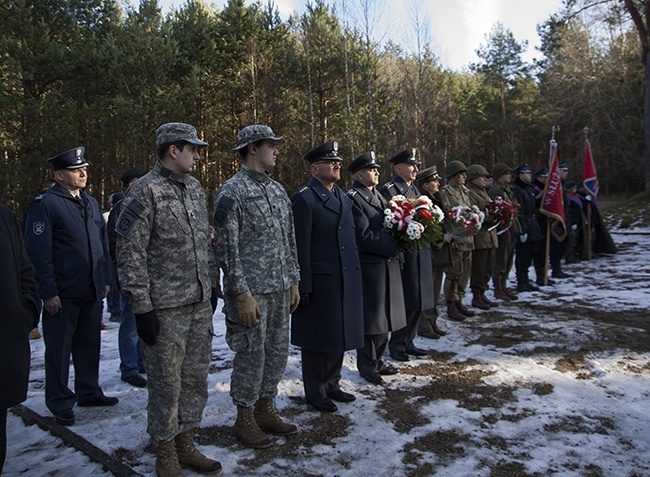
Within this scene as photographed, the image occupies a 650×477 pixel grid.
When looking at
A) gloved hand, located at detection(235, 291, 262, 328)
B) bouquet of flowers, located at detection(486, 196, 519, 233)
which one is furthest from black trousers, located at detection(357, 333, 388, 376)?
bouquet of flowers, located at detection(486, 196, 519, 233)

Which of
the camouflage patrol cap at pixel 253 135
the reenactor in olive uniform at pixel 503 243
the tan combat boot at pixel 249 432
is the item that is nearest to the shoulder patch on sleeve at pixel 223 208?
the camouflage patrol cap at pixel 253 135

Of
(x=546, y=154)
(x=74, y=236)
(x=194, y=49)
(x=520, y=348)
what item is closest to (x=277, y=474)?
(x=74, y=236)

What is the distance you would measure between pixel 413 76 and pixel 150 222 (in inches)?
1132

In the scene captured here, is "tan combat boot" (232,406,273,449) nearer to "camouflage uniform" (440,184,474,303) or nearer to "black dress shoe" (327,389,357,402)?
"black dress shoe" (327,389,357,402)

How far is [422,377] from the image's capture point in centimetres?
496

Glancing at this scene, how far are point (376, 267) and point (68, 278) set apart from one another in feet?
9.12

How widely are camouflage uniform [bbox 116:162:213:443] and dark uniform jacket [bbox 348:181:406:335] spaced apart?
6.18 ft

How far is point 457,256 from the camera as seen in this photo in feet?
23.3

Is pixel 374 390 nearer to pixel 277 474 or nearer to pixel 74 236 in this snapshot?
pixel 277 474

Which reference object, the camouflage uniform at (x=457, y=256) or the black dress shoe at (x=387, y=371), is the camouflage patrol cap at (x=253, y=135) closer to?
the black dress shoe at (x=387, y=371)

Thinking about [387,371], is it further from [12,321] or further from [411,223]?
[12,321]

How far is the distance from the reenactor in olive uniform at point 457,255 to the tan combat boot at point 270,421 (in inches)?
155

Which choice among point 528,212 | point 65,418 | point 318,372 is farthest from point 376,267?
point 528,212

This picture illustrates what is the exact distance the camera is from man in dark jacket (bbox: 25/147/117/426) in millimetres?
3992
